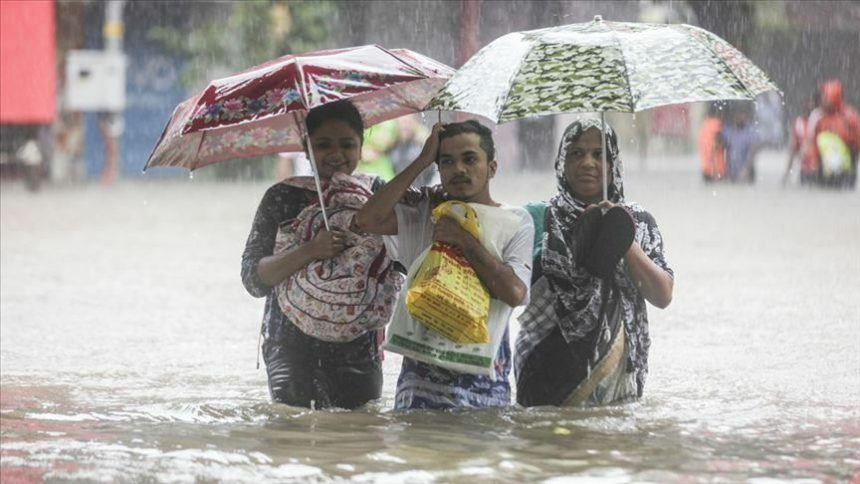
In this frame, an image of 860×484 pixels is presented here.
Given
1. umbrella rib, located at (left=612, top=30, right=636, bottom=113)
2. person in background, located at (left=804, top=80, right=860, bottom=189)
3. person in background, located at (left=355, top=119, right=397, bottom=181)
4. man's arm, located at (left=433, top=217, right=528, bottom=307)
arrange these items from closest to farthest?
umbrella rib, located at (left=612, top=30, right=636, bottom=113) < man's arm, located at (left=433, top=217, right=528, bottom=307) < person in background, located at (left=355, top=119, right=397, bottom=181) < person in background, located at (left=804, top=80, right=860, bottom=189)

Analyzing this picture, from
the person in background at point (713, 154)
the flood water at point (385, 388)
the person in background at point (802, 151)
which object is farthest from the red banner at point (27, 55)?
the person in background at point (802, 151)

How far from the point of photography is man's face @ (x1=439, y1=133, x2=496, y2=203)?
209 inches

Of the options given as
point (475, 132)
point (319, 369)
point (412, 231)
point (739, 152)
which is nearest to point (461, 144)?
point (475, 132)

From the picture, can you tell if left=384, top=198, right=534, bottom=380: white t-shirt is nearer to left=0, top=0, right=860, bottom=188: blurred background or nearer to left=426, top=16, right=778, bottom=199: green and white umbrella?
left=426, top=16, right=778, bottom=199: green and white umbrella

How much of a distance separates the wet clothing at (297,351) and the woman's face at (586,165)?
3.12 feet

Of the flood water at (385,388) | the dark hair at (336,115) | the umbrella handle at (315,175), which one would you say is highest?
the dark hair at (336,115)

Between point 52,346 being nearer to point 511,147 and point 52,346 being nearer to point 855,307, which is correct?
point 855,307

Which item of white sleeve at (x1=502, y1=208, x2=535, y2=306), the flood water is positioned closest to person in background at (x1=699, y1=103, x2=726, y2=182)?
the flood water

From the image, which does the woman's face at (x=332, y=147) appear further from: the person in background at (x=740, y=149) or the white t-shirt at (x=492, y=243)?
the person in background at (x=740, y=149)

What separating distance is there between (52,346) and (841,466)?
17.1 ft

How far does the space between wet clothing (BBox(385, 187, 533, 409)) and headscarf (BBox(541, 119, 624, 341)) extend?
211mm

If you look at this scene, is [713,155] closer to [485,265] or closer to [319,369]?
[319,369]

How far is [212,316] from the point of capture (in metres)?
10.5

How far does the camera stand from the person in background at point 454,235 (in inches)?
207
